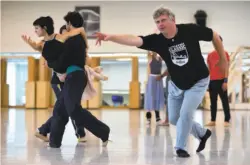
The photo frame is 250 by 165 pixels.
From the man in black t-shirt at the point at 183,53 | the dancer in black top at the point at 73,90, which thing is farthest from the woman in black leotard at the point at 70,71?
the man in black t-shirt at the point at 183,53

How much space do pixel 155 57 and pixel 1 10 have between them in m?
8.54

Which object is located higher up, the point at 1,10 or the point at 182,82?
the point at 1,10

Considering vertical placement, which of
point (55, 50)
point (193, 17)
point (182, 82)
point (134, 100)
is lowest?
point (134, 100)

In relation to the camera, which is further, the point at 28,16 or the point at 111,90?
the point at 111,90

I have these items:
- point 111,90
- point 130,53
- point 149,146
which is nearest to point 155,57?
point 149,146

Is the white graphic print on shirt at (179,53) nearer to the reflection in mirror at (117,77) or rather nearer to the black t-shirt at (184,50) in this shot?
the black t-shirt at (184,50)

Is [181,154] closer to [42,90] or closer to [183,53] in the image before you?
[183,53]

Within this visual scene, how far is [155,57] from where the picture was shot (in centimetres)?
596

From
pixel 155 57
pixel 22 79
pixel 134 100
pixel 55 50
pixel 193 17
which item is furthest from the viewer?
pixel 22 79

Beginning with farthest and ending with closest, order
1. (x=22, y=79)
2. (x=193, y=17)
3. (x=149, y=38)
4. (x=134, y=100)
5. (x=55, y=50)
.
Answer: (x=22, y=79)
(x=193, y=17)
(x=134, y=100)
(x=55, y=50)
(x=149, y=38)

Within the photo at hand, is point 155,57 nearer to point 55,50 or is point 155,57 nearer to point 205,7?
point 55,50

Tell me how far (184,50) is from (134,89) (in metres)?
8.11

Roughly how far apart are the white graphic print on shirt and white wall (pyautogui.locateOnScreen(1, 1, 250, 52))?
9267 mm

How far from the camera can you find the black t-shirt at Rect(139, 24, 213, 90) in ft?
9.57
